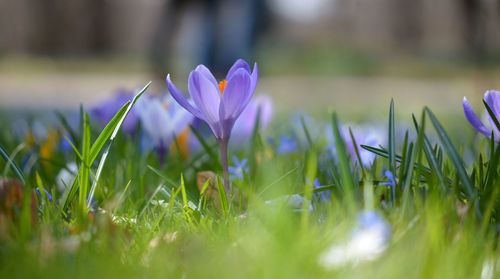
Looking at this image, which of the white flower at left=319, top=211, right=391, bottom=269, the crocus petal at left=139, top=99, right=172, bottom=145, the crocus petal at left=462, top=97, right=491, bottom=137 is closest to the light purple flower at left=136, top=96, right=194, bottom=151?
the crocus petal at left=139, top=99, right=172, bottom=145

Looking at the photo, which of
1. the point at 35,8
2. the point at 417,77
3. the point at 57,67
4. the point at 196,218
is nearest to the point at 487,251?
the point at 196,218

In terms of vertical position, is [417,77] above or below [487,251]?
below

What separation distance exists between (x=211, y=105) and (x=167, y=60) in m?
2.98

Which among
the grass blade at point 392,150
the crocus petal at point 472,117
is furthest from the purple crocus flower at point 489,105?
the grass blade at point 392,150

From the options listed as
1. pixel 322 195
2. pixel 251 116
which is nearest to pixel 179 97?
pixel 322 195

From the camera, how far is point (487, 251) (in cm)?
91

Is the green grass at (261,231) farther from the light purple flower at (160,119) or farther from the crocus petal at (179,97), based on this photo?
the light purple flower at (160,119)

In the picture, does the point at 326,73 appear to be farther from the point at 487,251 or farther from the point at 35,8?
the point at 487,251

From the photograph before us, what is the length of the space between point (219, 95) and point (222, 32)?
266 centimetres

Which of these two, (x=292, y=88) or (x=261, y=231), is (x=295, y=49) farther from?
(x=261, y=231)

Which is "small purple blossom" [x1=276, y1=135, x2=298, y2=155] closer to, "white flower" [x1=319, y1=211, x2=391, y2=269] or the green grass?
the green grass

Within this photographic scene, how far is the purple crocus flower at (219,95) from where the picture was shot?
1.03 m

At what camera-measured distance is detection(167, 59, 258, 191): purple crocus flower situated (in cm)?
103

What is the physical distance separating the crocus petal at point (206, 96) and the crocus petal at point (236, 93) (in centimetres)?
1
